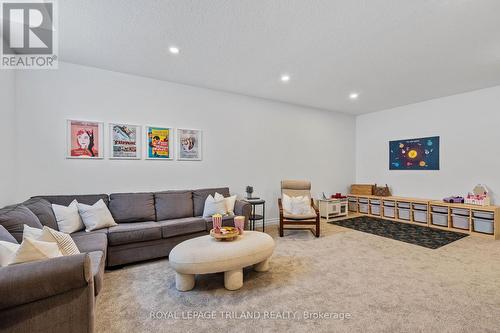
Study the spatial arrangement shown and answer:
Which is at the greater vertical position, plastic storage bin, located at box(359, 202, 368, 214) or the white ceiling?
the white ceiling

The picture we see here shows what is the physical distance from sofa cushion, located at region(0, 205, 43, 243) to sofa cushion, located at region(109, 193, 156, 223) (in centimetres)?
109

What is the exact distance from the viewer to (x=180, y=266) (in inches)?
84.4

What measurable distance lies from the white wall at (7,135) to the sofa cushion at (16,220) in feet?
2.97

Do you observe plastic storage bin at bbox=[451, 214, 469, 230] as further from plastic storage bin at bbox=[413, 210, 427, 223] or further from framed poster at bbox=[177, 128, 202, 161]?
framed poster at bbox=[177, 128, 202, 161]

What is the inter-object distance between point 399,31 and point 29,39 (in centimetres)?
417

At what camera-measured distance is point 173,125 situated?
3977 millimetres

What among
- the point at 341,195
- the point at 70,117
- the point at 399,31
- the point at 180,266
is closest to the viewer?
the point at 180,266

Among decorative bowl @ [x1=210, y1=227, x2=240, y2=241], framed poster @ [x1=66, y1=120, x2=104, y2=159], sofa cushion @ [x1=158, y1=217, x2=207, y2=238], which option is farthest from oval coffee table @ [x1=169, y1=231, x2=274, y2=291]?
framed poster @ [x1=66, y1=120, x2=104, y2=159]

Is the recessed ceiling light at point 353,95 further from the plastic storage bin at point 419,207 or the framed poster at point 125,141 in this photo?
the framed poster at point 125,141

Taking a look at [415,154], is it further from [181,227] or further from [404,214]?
[181,227]

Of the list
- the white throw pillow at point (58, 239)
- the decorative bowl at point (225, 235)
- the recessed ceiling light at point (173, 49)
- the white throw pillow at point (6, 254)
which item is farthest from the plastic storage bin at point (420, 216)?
the white throw pillow at point (6, 254)

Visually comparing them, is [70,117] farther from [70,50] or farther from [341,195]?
[341,195]

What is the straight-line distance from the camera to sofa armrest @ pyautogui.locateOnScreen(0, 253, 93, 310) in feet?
3.99

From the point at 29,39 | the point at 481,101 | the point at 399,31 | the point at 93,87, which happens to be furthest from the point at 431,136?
the point at 29,39
